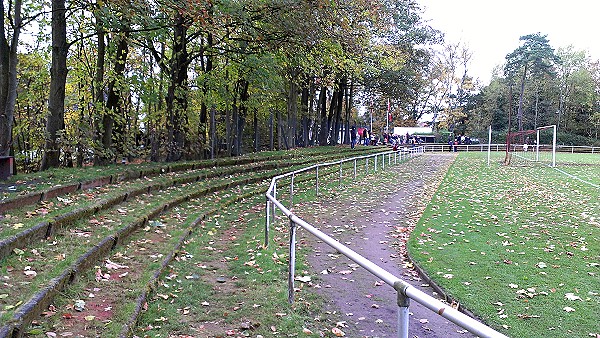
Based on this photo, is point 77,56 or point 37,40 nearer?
point 37,40

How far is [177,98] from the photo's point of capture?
53.2 ft

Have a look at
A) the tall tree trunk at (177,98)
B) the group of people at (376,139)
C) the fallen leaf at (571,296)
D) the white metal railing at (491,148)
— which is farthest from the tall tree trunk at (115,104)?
the white metal railing at (491,148)

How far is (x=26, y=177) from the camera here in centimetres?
954

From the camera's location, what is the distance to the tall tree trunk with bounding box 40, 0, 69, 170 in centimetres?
1158

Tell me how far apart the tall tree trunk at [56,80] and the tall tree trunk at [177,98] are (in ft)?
12.7

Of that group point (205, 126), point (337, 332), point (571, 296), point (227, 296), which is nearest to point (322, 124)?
point (205, 126)

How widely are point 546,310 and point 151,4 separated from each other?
33.3ft

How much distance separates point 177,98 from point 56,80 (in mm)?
4910

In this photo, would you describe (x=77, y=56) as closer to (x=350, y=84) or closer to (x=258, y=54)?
(x=258, y=54)

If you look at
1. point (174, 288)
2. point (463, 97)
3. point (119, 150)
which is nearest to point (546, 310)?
point (174, 288)

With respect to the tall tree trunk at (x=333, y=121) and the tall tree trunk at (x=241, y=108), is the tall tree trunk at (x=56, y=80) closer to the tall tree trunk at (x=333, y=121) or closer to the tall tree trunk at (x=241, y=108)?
the tall tree trunk at (x=241, y=108)

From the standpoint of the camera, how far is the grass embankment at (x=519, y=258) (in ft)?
16.2

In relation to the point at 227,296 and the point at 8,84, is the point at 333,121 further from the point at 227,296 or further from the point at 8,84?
the point at 227,296

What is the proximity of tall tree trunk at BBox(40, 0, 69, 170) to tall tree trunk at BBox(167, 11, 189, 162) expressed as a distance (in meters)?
3.88
